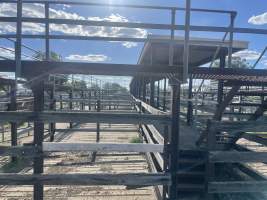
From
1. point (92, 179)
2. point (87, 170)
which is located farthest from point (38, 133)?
point (87, 170)

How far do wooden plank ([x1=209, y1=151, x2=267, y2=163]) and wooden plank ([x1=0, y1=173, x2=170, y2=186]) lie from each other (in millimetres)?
749

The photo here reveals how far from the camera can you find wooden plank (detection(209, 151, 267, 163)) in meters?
3.71

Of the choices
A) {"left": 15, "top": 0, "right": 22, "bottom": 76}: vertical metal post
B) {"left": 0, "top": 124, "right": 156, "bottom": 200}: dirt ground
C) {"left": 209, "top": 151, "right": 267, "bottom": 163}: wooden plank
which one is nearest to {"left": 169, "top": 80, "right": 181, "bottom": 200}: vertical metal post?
{"left": 209, "top": 151, "right": 267, "bottom": 163}: wooden plank

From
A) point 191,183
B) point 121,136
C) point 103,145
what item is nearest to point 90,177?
point 103,145

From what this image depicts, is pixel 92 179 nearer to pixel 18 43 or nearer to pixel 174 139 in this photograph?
pixel 174 139

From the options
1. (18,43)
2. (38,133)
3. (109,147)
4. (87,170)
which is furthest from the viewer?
(87,170)

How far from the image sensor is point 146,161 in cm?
745

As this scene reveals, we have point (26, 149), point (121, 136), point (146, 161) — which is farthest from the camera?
point (121, 136)

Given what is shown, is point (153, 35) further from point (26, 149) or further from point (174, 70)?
point (26, 149)

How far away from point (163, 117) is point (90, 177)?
1390 mm

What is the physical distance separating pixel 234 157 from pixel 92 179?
2134 millimetres

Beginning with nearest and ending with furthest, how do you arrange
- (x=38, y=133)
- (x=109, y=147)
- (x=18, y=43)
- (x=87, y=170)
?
(x=18, y=43)
(x=109, y=147)
(x=38, y=133)
(x=87, y=170)

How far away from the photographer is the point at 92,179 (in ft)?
12.0

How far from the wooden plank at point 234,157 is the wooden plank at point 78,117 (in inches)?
34.3
